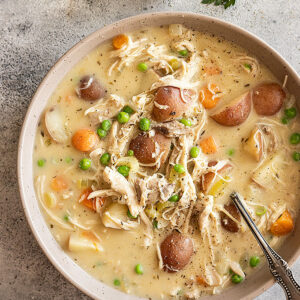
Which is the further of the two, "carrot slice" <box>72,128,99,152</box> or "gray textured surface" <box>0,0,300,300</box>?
"gray textured surface" <box>0,0,300,300</box>

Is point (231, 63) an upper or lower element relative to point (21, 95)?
upper

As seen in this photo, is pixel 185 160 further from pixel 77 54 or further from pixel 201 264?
pixel 77 54

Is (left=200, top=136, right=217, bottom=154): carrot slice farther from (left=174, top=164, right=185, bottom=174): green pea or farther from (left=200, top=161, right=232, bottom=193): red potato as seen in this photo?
(left=174, top=164, right=185, bottom=174): green pea

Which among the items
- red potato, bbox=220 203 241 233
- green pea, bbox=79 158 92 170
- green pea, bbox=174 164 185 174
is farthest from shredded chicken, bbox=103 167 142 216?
red potato, bbox=220 203 241 233

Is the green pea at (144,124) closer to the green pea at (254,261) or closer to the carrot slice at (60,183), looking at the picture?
the carrot slice at (60,183)

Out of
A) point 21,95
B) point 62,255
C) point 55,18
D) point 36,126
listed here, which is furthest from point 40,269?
point 55,18

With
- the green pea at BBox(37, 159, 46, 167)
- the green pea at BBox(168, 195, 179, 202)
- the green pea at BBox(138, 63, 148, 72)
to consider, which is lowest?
the green pea at BBox(37, 159, 46, 167)
